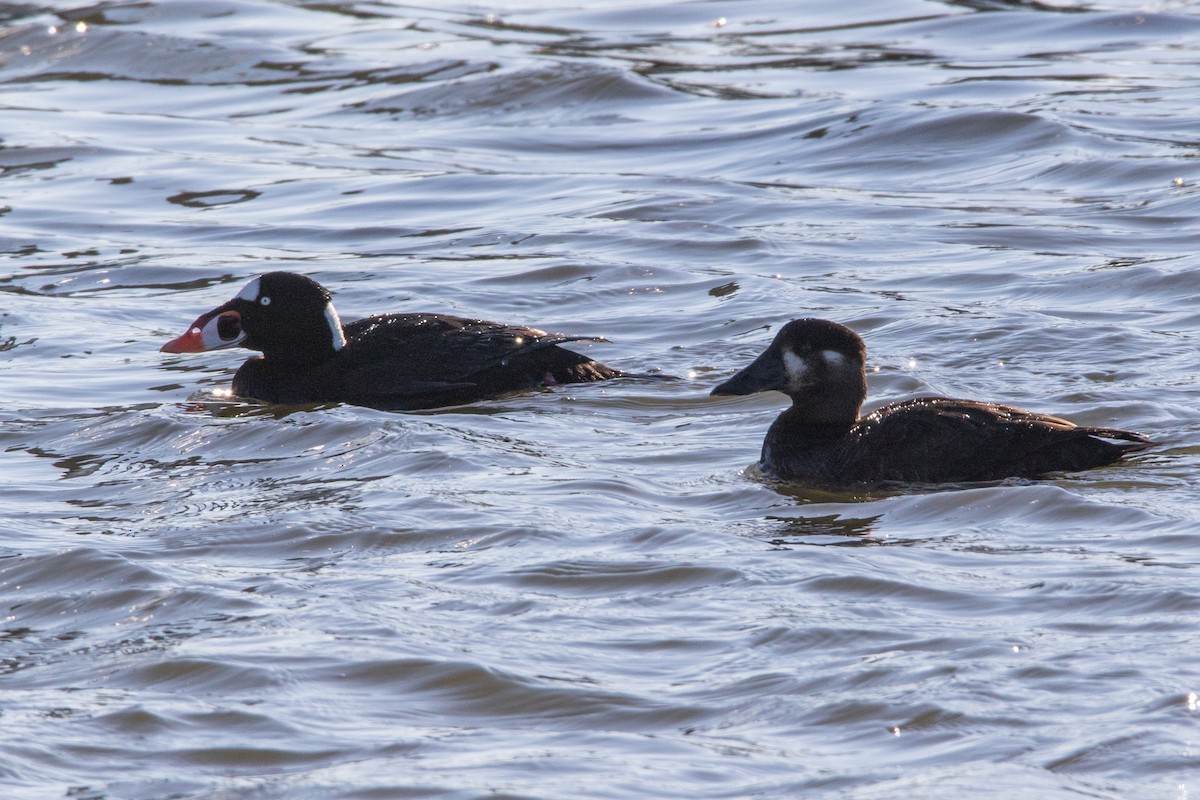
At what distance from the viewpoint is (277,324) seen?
10141 millimetres

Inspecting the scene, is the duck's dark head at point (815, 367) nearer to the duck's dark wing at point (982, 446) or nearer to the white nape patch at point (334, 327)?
the duck's dark wing at point (982, 446)

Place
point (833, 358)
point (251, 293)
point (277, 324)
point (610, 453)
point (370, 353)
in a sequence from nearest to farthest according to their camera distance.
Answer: point (833, 358), point (610, 453), point (370, 353), point (277, 324), point (251, 293)

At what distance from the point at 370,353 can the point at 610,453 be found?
6.07 ft

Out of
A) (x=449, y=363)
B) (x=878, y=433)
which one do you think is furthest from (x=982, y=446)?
(x=449, y=363)

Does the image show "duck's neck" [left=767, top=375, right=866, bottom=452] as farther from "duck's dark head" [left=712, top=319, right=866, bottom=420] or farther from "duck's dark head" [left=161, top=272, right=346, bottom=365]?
"duck's dark head" [left=161, top=272, right=346, bottom=365]

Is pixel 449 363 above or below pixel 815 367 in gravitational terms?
below

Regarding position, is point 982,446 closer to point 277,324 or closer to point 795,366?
point 795,366

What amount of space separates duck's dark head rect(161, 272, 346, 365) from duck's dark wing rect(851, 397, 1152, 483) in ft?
10.8

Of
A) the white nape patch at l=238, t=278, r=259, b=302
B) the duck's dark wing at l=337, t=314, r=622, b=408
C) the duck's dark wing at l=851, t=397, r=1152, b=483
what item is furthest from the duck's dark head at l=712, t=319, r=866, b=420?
the white nape patch at l=238, t=278, r=259, b=302

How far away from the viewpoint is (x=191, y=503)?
800 centimetres

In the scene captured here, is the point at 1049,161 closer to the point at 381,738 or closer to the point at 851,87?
the point at 851,87

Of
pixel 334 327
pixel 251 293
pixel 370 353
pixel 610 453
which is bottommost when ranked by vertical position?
pixel 610 453

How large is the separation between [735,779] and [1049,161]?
10959mm

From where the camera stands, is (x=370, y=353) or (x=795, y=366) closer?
(x=795, y=366)
